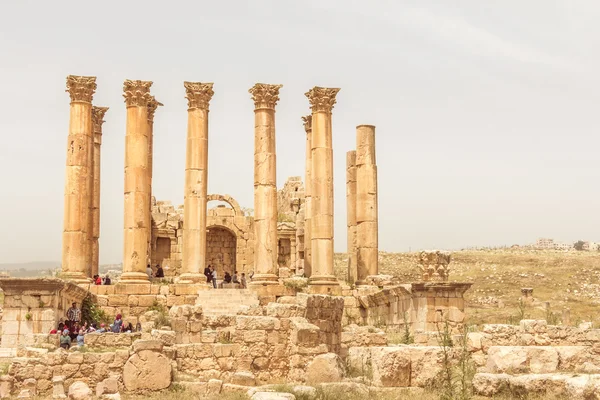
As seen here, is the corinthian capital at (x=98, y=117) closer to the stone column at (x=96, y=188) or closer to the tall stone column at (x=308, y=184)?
the stone column at (x=96, y=188)

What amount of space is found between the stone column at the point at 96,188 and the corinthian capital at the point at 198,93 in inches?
251

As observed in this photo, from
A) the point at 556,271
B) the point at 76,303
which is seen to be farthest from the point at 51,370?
the point at 556,271

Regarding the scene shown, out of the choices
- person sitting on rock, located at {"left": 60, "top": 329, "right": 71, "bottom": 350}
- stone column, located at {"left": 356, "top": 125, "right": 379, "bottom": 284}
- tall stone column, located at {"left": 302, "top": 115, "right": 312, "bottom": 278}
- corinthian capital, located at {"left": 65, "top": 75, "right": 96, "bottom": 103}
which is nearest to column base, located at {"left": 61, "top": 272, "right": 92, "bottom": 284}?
corinthian capital, located at {"left": 65, "top": 75, "right": 96, "bottom": 103}

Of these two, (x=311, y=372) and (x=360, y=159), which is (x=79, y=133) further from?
(x=311, y=372)

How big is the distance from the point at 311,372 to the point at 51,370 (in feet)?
17.9

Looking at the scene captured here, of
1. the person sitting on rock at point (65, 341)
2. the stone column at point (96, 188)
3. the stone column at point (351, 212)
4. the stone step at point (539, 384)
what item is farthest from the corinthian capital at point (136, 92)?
the stone step at point (539, 384)

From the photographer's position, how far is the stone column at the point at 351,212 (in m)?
39.5

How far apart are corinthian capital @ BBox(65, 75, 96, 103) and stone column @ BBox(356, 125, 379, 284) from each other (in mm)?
11666

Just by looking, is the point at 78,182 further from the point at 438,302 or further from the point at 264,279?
the point at 438,302

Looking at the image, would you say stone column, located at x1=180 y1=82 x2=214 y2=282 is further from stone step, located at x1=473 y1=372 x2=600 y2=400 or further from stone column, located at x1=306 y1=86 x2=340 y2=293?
stone step, located at x1=473 y1=372 x2=600 y2=400

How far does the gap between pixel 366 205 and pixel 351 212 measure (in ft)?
5.83

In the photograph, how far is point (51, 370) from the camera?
18.3 m

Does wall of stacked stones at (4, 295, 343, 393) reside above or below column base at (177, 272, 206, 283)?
below

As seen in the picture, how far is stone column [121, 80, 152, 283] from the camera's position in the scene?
35.0 meters
